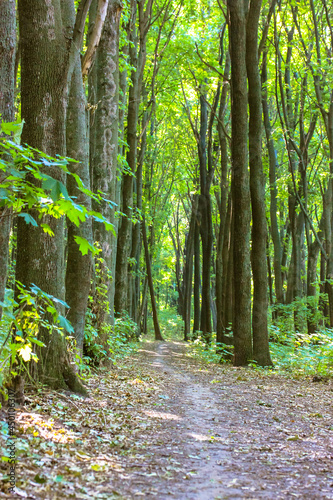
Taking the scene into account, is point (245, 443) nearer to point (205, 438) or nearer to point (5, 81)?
point (205, 438)

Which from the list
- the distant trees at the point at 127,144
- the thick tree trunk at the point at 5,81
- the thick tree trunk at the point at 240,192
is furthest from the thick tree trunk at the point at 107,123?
the thick tree trunk at the point at 5,81

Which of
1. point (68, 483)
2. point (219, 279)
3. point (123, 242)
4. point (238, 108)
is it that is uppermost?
point (238, 108)

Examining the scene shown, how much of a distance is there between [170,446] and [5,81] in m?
3.28

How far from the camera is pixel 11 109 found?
3246mm

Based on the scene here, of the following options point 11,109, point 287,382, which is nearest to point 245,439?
point 11,109

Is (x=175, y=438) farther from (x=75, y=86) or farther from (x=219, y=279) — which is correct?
(x=219, y=279)

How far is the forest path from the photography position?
283 centimetres

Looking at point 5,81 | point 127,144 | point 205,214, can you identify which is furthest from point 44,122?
point 205,214

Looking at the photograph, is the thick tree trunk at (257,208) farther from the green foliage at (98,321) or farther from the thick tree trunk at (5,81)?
the thick tree trunk at (5,81)

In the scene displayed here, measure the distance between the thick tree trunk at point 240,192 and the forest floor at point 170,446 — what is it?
372cm

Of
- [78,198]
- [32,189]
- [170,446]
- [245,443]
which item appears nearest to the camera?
[32,189]

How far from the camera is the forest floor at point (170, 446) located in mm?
2713

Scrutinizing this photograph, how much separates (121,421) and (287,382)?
15.1ft

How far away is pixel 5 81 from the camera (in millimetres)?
3174
